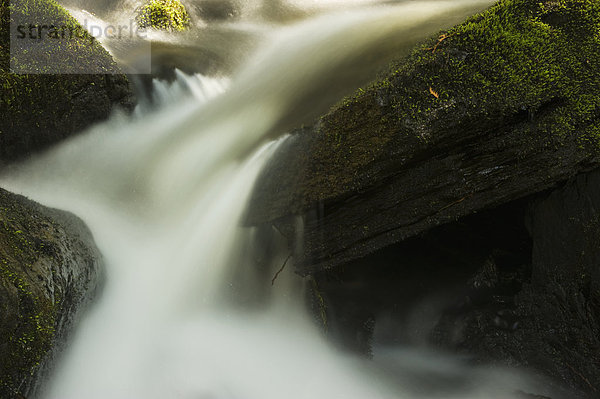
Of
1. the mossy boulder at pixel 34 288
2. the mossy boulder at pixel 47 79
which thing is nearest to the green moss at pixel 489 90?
the mossy boulder at pixel 34 288

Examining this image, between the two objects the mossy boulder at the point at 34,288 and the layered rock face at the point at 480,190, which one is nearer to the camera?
the mossy boulder at the point at 34,288

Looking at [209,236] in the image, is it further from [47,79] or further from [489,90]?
[489,90]

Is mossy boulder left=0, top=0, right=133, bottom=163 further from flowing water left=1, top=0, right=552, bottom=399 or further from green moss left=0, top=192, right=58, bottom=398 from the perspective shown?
green moss left=0, top=192, right=58, bottom=398

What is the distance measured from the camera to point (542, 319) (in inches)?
132

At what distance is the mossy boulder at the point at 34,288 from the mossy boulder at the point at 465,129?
1.98 metres

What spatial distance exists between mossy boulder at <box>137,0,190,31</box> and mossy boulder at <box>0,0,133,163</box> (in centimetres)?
126

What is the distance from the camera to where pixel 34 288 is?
9.20 ft

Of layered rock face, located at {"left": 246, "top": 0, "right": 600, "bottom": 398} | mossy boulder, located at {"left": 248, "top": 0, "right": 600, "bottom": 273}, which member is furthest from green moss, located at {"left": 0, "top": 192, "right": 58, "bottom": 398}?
mossy boulder, located at {"left": 248, "top": 0, "right": 600, "bottom": 273}

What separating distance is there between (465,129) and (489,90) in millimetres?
326

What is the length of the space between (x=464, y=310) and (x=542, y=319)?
609 mm

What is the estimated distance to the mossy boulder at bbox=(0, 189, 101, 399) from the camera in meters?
2.64

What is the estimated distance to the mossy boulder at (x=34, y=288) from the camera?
8.66ft

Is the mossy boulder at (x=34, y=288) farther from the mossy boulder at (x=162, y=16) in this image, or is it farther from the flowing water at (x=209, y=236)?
the mossy boulder at (x=162, y=16)

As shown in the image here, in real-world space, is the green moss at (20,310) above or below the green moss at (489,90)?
below
